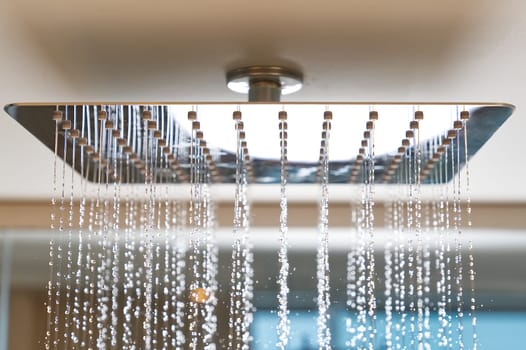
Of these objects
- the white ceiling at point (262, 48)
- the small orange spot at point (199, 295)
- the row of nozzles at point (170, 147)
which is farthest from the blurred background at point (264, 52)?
the small orange spot at point (199, 295)

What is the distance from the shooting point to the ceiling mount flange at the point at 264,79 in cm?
303

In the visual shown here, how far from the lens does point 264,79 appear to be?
3055 millimetres

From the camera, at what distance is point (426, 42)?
2.83 m

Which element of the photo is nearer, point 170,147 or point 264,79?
point 264,79

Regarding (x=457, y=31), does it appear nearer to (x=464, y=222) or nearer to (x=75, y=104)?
(x=75, y=104)

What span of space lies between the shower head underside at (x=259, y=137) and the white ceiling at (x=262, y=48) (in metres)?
0.21

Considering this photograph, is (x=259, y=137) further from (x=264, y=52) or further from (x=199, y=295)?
(x=199, y=295)

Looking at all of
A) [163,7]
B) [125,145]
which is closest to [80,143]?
[125,145]

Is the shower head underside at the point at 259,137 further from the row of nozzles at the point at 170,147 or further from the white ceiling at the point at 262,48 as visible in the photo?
the white ceiling at the point at 262,48

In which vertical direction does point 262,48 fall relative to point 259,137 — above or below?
above

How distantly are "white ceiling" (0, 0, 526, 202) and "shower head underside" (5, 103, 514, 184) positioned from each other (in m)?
0.21

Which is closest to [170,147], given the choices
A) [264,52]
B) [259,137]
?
[259,137]

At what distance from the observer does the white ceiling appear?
8.61 feet

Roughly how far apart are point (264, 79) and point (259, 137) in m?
0.20
